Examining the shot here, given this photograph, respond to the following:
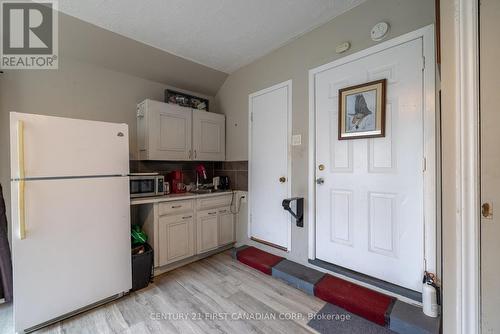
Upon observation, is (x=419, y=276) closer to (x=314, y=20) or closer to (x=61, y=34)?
(x=314, y=20)

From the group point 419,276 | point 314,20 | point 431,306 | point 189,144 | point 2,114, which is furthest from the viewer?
point 189,144

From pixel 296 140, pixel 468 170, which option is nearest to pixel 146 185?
pixel 296 140

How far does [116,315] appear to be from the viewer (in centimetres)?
171

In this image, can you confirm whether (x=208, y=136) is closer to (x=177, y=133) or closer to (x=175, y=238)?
(x=177, y=133)

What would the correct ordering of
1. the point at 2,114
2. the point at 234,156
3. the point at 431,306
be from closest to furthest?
the point at 431,306 < the point at 2,114 < the point at 234,156

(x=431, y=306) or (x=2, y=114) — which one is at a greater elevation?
(x=2, y=114)

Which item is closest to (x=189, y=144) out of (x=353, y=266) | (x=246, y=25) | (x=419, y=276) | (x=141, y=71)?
(x=141, y=71)

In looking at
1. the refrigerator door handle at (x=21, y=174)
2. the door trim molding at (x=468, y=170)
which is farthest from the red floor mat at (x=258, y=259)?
the refrigerator door handle at (x=21, y=174)

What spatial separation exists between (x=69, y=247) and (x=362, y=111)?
269 centimetres

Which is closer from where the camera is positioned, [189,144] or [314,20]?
[314,20]

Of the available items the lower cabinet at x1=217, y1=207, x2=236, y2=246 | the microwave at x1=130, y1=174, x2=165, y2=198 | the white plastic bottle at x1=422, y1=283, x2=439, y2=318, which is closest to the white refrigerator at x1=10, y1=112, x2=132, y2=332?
the microwave at x1=130, y1=174, x2=165, y2=198

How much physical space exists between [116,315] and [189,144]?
6.39 ft

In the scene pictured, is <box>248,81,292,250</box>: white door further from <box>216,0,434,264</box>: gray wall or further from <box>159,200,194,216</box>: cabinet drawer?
<box>159,200,194,216</box>: cabinet drawer

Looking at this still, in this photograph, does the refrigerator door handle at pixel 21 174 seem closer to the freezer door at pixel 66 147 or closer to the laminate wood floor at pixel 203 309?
the freezer door at pixel 66 147
